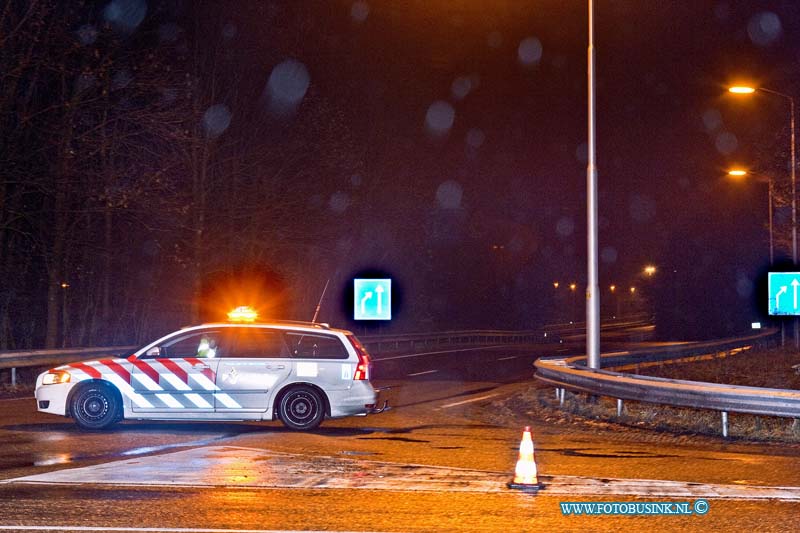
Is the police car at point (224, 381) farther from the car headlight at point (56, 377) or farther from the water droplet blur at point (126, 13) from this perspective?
the water droplet blur at point (126, 13)

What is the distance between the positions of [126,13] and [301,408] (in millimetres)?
16473

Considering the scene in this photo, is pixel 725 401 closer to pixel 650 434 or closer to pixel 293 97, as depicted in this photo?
pixel 650 434

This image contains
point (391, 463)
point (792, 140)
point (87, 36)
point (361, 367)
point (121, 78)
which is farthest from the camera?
point (792, 140)

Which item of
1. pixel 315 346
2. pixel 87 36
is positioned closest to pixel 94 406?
pixel 315 346

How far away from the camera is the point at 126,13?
87.4 ft

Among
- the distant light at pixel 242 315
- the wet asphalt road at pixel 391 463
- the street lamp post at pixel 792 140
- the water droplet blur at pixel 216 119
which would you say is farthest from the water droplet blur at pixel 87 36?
the street lamp post at pixel 792 140

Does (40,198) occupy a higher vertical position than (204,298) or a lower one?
higher

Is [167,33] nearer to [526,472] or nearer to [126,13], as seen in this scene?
[126,13]

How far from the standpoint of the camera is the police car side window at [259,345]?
46.9 feet

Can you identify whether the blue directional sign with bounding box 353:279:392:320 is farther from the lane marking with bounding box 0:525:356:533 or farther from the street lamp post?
the lane marking with bounding box 0:525:356:533

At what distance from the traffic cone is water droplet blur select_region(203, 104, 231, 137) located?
25.6 meters

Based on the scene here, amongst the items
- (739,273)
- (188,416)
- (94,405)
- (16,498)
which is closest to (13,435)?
(94,405)

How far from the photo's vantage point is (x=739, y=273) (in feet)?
258

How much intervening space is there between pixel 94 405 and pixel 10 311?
20888 millimetres
